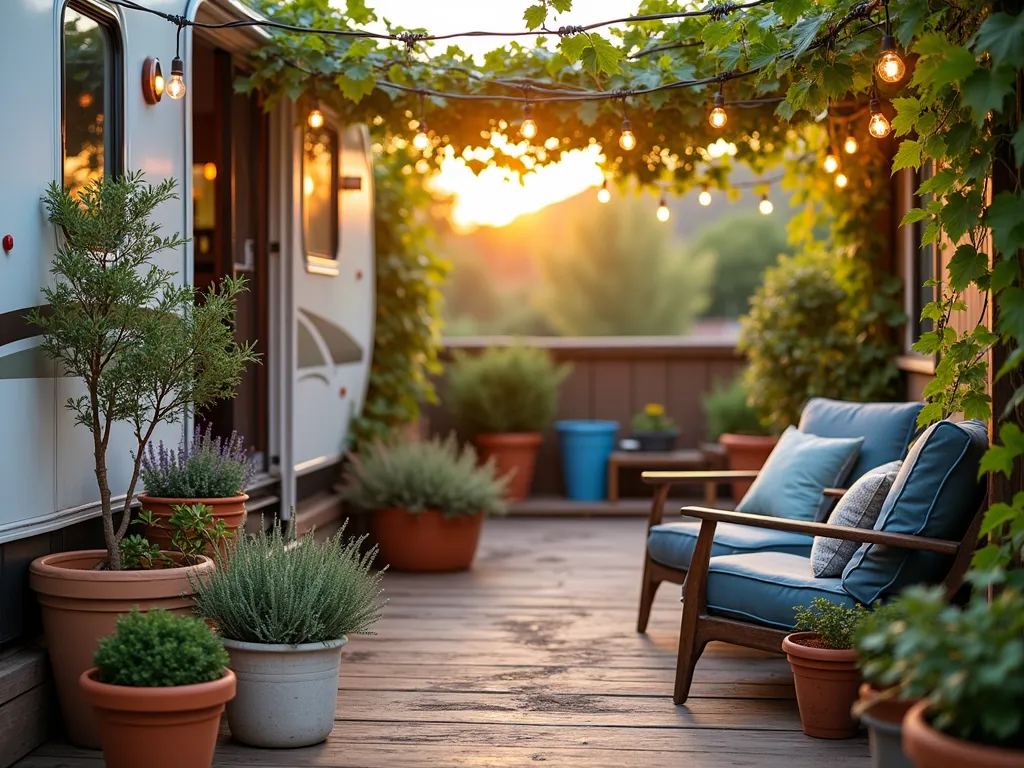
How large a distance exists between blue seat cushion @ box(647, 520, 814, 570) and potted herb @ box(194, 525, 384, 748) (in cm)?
153

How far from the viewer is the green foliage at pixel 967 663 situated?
1979mm

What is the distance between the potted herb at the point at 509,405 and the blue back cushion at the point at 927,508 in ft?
15.8

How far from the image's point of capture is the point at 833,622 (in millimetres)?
3506

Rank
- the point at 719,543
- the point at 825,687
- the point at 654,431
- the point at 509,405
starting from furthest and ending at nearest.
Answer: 1. the point at 509,405
2. the point at 654,431
3. the point at 719,543
4. the point at 825,687

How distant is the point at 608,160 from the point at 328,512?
223 centimetres

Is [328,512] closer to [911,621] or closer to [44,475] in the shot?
[44,475]

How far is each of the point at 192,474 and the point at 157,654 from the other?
113cm

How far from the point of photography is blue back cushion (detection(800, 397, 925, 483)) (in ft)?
15.0

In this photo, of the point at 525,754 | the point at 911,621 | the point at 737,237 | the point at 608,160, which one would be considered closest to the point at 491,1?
the point at 608,160

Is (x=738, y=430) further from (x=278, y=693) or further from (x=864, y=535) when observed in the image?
(x=278, y=693)

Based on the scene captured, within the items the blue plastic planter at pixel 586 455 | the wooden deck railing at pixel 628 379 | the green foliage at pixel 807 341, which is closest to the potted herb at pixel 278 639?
the green foliage at pixel 807 341

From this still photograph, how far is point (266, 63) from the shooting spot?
16.4ft

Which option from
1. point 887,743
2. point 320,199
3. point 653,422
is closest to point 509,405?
point 653,422

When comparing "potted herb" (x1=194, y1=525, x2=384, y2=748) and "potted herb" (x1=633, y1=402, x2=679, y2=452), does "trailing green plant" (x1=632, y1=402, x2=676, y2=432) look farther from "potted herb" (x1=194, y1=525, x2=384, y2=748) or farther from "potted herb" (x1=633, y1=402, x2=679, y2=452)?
"potted herb" (x1=194, y1=525, x2=384, y2=748)
